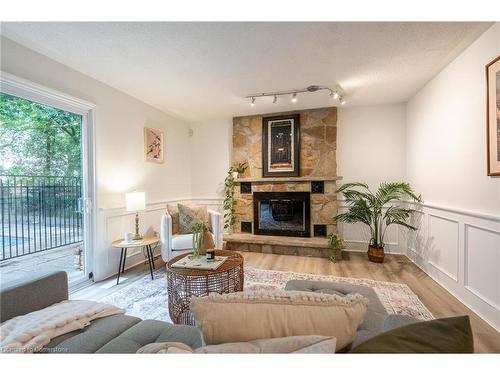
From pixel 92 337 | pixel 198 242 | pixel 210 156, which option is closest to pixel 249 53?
pixel 198 242

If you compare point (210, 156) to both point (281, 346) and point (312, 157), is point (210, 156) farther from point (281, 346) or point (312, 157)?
point (281, 346)

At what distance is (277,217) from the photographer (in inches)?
163

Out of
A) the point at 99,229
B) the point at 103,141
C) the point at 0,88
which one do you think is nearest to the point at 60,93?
the point at 0,88

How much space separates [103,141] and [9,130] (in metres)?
0.83

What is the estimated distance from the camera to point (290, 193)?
4.02 metres

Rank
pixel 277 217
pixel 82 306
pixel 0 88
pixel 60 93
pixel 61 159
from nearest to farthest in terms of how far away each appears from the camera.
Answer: pixel 82 306 < pixel 0 88 < pixel 60 93 < pixel 61 159 < pixel 277 217

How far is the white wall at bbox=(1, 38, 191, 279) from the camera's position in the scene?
2115 mm

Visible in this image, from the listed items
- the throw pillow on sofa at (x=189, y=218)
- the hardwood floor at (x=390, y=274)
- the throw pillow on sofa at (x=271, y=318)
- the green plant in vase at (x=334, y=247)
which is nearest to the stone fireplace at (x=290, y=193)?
the green plant in vase at (x=334, y=247)

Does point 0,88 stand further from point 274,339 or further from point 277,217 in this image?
point 277,217

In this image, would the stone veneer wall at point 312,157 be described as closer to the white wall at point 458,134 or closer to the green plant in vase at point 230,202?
the green plant in vase at point 230,202

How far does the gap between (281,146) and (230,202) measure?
1.41 metres

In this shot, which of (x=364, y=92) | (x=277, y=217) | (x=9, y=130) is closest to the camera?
(x=9, y=130)

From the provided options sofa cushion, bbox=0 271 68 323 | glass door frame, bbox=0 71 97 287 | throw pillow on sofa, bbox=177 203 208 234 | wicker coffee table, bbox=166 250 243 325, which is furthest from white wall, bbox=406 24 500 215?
glass door frame, bbox=0 71 97 287

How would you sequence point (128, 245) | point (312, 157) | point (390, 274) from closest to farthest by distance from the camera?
point (128, 245)
point (390, 274)
point (312, 157)
